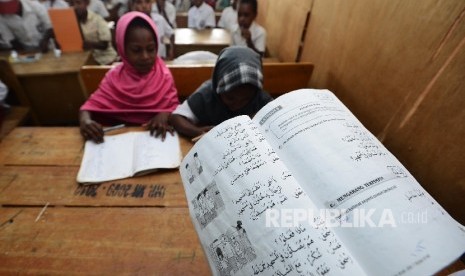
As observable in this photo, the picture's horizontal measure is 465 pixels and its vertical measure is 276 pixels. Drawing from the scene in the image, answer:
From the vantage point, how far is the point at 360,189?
309 mm

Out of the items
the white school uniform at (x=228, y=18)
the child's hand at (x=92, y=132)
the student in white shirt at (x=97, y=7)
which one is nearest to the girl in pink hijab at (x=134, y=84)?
the child's hand at (x=92, y=132)

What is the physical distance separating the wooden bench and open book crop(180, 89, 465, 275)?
1062mm

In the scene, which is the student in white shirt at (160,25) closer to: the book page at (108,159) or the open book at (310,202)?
the book page at (108,159)

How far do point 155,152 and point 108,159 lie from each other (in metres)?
0.16

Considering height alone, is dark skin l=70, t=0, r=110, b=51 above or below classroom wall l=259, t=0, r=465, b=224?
below

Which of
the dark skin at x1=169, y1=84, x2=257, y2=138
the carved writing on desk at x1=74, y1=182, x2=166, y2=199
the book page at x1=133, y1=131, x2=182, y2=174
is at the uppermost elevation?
the dark skin at x1=169, y1=84, x2=257, y2=138

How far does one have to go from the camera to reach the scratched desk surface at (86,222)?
0.58m

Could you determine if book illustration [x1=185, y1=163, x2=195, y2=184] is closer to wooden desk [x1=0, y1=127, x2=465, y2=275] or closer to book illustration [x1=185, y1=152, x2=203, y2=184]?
book illustration [x1=185, y1=152, x2=203, y2=184]

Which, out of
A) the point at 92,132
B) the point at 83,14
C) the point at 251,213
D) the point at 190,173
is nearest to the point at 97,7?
the point at 83,14

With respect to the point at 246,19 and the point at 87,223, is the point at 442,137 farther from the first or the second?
the point at 246,19

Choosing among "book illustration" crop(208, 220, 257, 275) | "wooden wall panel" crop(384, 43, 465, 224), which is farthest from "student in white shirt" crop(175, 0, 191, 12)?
"book illustration" crop(208, 220, 257, 275)

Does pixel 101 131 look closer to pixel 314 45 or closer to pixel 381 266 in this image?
pixel 381 266

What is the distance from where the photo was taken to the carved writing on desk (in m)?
0.76

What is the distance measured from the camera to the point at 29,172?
827 mm
